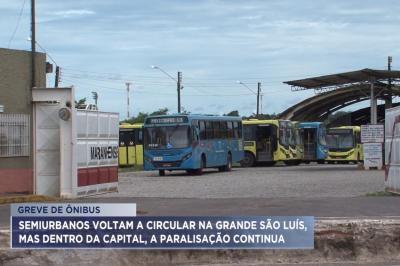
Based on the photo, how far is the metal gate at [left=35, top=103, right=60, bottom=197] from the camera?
59.7 ft

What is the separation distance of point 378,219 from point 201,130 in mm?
22340

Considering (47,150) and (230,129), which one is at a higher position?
(230,129)

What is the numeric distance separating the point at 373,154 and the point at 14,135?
21479 millimetres

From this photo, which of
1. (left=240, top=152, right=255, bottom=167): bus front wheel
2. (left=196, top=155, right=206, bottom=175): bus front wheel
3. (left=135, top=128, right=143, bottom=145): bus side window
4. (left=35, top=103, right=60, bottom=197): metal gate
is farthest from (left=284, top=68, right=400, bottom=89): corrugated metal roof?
(left=35, top=103, right=60, bottom=197): metal gate

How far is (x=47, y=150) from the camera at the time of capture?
715 inches

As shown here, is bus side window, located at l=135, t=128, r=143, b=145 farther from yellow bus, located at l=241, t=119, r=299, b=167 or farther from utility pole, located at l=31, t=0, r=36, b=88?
utility pole, located at l=31, t=0, r=36, b=88

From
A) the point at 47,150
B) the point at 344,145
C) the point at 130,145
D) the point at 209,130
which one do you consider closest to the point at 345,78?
the point at 344,145

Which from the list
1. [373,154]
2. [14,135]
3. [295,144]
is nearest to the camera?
[14,135]

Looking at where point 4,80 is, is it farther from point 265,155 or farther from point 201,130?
point 265,155

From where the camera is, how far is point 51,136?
716 inches

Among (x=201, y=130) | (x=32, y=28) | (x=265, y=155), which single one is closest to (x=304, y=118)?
(x=265, y=155)

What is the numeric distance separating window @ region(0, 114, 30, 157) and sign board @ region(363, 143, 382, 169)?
68.1ft

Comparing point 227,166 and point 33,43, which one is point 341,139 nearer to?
point 227,166

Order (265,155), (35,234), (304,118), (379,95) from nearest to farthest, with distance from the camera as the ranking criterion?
Answer: (35,234)
(265,155)
(379,95)
(304,118)
